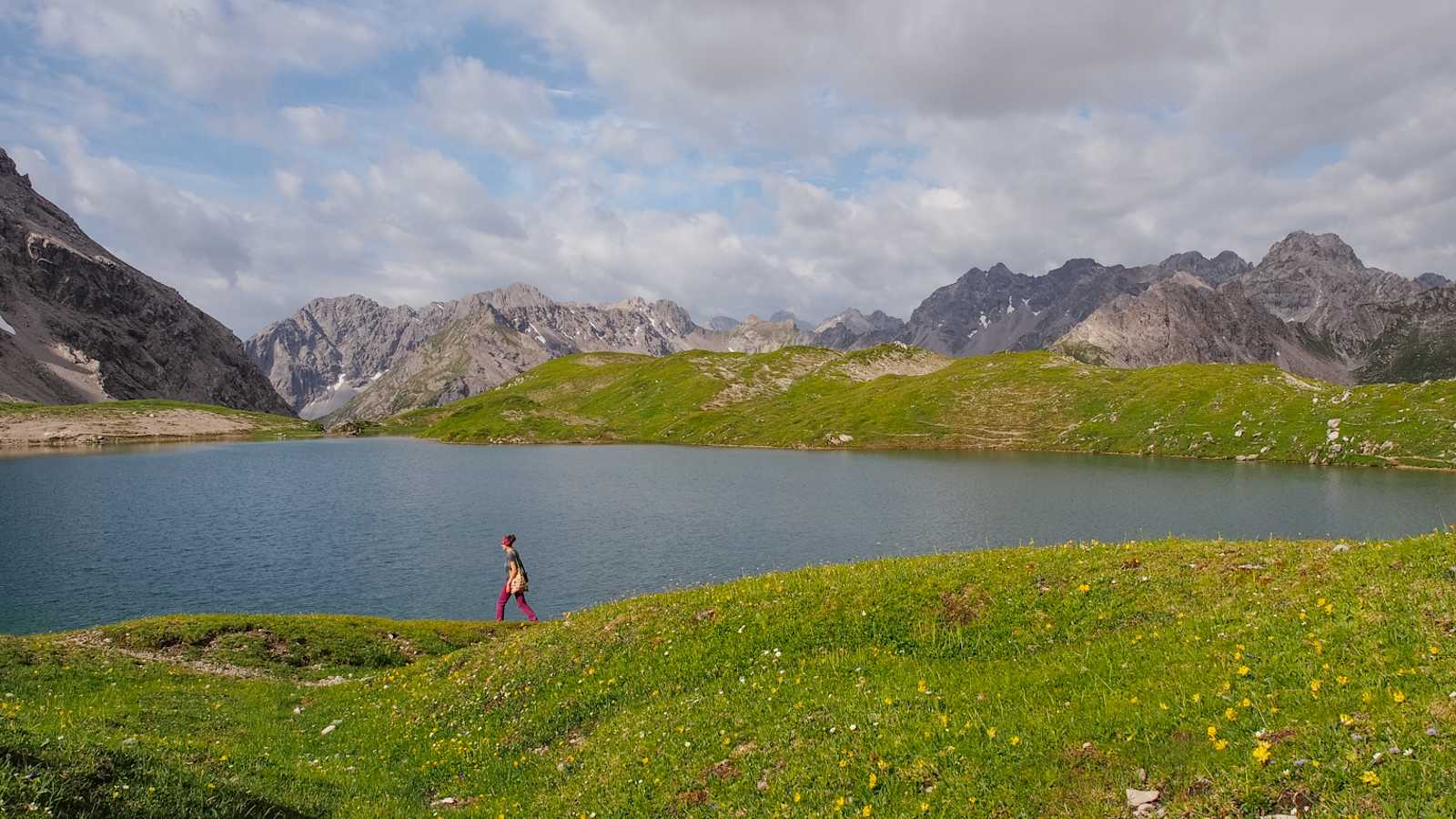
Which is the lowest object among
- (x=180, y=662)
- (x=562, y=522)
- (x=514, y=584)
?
(x=562, y=522)

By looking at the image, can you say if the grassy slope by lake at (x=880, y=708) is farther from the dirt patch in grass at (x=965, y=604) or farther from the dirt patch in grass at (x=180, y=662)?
the dirt patch in grass at (x=180, y=662)

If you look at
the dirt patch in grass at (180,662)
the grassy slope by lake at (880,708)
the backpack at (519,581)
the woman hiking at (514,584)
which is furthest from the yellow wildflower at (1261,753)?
the backpack at (519,581)

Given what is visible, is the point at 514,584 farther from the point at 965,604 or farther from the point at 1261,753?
the point at 1261,753

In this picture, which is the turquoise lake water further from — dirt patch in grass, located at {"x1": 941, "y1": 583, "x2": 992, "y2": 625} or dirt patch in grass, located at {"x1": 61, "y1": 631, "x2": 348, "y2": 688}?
dirt patch in grass, located at {"x1": 941, "y1": 583, "x2": 992, "y2": 625}

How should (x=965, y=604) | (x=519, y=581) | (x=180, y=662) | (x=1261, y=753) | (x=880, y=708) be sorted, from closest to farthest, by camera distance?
(x=1261, y=753) < (x=880, y=708) < (x=965, y=604) < (x=180, y=662) < (x=519, y=581)

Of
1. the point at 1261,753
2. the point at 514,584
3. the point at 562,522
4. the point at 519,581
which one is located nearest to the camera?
the point at 1261,753

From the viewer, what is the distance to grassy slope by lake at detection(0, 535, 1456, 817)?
11.6m

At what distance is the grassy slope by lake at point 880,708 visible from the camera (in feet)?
38.0

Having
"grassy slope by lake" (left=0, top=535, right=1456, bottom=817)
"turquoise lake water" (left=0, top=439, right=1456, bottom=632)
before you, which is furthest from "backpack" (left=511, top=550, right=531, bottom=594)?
"grassy slope by lake" (left=0, top=535, right=1456, bottom=817)

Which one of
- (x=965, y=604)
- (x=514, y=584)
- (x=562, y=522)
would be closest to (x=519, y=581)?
(x=514, y=584)

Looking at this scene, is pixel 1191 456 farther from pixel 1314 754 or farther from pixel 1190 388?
pixel 1314 754

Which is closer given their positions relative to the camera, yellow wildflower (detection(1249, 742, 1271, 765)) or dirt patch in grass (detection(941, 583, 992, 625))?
yellow wildflower (detection(1249, 742, 1271, 765))

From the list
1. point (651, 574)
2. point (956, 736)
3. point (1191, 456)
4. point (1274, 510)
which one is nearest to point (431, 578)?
point (651, 574)

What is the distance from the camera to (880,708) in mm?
16250
